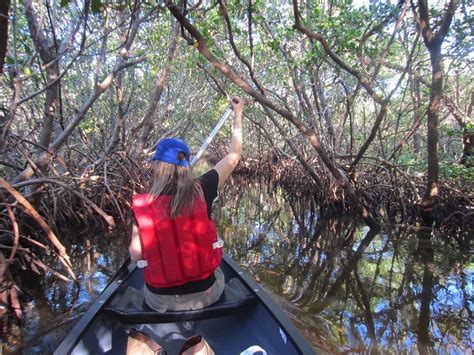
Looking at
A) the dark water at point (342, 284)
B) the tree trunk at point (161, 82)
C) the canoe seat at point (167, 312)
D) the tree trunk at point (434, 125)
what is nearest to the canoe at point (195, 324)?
the canoe seat at point (167, 312)

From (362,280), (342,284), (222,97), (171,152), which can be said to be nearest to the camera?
(171,152)

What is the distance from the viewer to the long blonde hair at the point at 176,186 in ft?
6.17

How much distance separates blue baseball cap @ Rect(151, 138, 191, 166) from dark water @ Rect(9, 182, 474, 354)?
1805 millimetres

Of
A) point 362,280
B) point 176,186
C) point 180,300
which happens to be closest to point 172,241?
point 176,186

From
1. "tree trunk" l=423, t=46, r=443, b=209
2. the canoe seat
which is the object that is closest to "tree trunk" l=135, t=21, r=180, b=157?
"tree trunk" l=423, t=46, r=443, b=209

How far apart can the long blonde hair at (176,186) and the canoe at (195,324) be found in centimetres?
67

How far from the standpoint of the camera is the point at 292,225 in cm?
735

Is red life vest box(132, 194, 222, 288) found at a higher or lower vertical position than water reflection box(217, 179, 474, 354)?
higher

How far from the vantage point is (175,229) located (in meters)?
1.93

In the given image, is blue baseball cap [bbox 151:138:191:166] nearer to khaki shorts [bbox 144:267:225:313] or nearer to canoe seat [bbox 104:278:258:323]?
khaki shorts [bbox 144:267:225:313]

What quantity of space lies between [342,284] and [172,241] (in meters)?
2.84

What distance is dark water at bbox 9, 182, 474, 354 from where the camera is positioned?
2.99 m

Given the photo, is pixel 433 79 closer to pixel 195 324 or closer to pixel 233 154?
pixel 233 154

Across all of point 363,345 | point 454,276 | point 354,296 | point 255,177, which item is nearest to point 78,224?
point 354,296
